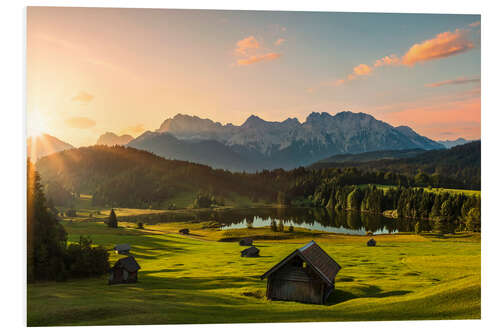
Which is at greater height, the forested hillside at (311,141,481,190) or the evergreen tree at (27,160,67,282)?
the forested hillside at (311,141,481,190)

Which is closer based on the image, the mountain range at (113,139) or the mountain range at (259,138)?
the mountain range at (113,139)

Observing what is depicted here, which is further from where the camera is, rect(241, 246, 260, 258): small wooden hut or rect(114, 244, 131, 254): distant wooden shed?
rect(241, 246, 260, 258): small wooden hut

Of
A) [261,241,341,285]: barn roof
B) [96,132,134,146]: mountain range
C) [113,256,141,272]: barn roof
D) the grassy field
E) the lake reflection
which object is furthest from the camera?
the lake reflection

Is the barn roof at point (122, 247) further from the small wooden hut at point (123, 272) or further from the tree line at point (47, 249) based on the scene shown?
the small wooden hut at point (123, 272)

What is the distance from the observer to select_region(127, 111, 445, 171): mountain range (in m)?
20.1

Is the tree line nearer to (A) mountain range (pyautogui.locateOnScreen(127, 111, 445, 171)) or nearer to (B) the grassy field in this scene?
(B) the grassy field

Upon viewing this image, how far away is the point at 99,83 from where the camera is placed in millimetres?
17062

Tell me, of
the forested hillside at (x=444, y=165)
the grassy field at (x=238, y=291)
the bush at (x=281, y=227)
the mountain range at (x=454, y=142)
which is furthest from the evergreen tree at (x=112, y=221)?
the mountain range at (x=454, y=142)

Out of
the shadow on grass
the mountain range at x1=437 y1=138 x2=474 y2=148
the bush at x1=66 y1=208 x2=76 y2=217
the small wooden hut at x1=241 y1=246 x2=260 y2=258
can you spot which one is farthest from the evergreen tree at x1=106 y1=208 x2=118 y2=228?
the mountain range at x1=437 y1=138 x2=474 y2=148

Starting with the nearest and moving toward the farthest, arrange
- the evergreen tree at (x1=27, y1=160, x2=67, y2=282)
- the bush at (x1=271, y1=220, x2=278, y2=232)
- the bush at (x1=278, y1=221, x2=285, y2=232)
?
1. the evergreen tree at (x1=27, y1=160, x2=67, y2=282)
2. the bush at (x1=278, y1=221, x2=285, y2=232)
3. the bush at (x1=271, y1=220, x2=278, y2=232)

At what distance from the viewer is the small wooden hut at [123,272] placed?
15.3m

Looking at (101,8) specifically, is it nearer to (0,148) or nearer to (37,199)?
(0,148)

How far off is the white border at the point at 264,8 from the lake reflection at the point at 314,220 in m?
15.6

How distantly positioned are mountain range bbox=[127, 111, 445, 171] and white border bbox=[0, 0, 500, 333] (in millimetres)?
4956
